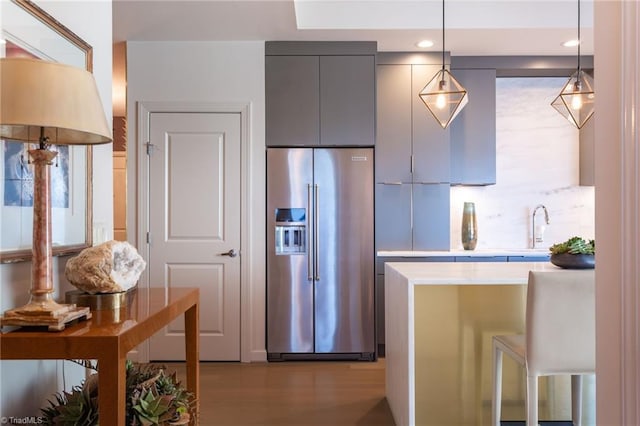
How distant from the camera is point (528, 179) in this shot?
15.2 ft

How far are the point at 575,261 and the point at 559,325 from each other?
1.31 ft

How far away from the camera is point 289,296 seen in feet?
12.5

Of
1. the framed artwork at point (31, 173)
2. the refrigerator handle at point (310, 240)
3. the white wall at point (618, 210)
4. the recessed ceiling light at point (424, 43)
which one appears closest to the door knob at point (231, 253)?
the refrigerator handle at point (310, 240)

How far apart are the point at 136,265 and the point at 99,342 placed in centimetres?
52

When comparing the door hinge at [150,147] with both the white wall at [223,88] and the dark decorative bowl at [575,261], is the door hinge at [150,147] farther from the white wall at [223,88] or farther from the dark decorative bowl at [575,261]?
the dark decorative bowl at [575,261]

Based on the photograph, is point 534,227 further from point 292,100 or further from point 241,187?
point 241,187

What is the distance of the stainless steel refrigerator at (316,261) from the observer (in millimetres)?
3824

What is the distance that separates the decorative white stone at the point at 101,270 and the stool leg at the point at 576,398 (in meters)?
2.21

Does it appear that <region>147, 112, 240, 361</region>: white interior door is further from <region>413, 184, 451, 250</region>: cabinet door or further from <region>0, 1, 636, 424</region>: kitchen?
→ <region>413, 184, 451, 250</region>: cabinet door

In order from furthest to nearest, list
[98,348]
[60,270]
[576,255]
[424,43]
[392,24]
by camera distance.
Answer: [424,43], [392,24], [576,255], [60,270], [98,348]

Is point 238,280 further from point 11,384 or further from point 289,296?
point 11,384

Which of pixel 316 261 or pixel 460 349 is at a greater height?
pixel 316 261

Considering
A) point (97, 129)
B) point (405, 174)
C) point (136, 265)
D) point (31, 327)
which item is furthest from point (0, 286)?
point (405, 174)

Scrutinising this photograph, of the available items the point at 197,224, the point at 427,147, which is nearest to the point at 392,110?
the point at 427,147
